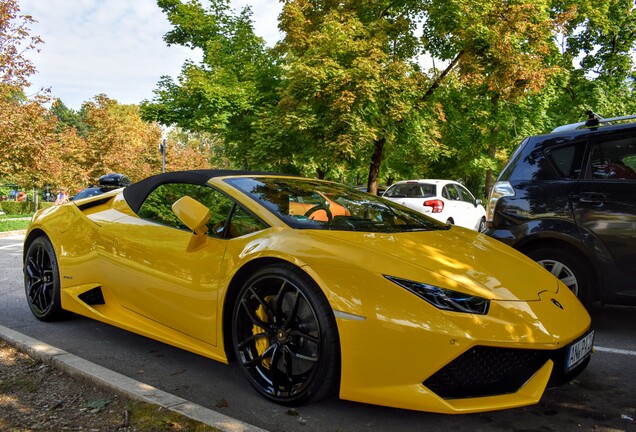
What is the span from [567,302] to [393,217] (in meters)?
1.22

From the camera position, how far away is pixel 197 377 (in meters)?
3.27

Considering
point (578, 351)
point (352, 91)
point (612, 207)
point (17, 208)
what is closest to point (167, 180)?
point (578, 351)

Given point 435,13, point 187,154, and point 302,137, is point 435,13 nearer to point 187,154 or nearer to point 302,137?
point 302,137

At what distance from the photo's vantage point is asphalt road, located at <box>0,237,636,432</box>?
102 inches

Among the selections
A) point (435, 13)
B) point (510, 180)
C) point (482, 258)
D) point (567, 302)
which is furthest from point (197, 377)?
point (435, 13)

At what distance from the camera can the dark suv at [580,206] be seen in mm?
4094

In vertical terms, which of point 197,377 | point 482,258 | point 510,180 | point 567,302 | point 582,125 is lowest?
point 197,377

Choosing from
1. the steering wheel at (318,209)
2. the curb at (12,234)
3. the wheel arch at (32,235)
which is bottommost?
the curb at (12,234)

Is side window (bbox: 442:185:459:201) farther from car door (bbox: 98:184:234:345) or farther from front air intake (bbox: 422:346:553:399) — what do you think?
front air intake (bbox: 422:346:553:399)

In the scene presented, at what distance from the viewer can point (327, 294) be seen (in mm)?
2537

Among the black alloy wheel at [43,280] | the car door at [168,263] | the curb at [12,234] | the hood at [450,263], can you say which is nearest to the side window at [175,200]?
the car door at [168,263]

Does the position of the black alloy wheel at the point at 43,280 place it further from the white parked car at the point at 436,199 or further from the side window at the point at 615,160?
the white parked car at the point at 436,199

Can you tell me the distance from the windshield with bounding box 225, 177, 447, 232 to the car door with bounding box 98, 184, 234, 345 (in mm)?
293

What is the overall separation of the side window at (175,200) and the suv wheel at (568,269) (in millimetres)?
2892
